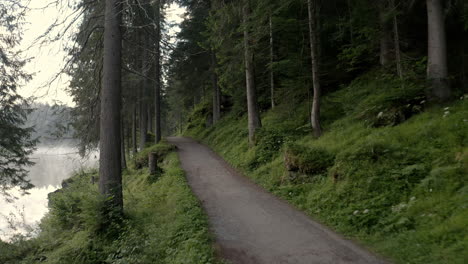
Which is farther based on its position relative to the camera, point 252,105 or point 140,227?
point 252,105

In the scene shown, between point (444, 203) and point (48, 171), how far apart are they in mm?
46461

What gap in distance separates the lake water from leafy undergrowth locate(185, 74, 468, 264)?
6.44 metres

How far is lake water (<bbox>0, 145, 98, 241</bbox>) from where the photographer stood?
993 cm

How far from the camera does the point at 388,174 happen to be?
606cm

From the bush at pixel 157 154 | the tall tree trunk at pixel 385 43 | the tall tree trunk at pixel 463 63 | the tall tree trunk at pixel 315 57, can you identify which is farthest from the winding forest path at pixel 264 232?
the tall tree trunk at pixel 385 43

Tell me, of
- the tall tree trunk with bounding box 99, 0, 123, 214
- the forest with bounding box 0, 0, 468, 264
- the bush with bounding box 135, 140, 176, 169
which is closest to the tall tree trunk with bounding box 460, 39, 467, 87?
the forest with bounding box 0, 0, 468, 264

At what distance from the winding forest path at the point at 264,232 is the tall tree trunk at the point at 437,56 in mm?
5601

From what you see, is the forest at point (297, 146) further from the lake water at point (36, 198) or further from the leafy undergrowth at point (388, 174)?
the lake water at point (36, 198)

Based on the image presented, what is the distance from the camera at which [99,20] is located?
25.2ft

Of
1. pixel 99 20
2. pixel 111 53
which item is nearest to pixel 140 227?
pixel 111 53

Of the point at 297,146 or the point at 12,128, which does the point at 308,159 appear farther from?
the point at 12,128

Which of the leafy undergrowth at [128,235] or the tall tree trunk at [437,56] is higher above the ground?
the tall tree trunk at [437,56]

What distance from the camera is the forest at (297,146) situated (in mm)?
5047

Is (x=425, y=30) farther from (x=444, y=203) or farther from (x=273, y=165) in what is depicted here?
(x=444, y=203)
